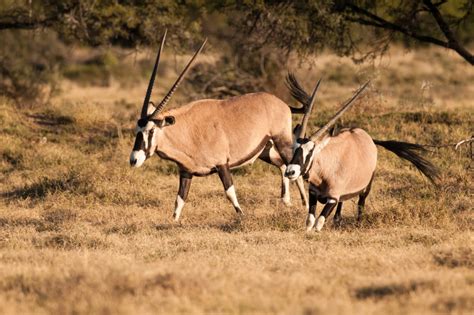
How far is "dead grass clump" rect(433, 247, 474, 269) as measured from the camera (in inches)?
292

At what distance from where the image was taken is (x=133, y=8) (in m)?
17.2

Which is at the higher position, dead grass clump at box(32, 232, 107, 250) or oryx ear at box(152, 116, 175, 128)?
oryx ear at box(152, 116, 175, 128)

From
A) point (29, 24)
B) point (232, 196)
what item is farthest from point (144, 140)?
point (29, 24)

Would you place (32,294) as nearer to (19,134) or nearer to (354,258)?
(354,258)

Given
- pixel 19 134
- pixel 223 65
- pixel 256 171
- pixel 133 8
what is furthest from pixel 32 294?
pixel 223 65

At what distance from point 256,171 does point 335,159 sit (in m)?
3.64

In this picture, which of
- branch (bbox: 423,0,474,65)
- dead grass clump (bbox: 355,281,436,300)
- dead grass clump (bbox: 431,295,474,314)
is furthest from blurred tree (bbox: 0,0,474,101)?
dead grass clump (bbox: 431,295,474,314)

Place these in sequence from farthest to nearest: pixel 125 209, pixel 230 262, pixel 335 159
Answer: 1. pixel 125 209
2. pixel 335 159
3. pixel 230 262

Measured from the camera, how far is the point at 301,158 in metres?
9.24

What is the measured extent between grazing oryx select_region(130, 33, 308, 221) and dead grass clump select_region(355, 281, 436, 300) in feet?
13.2

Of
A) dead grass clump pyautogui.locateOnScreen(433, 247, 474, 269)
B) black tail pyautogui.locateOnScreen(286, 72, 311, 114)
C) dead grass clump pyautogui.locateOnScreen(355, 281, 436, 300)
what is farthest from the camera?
black tail pyautogui.locateOnScreen(286, 72, 311, 114)

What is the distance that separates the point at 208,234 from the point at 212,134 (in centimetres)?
172

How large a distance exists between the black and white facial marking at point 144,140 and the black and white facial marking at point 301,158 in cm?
182

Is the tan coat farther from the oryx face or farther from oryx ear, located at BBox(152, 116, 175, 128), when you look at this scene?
oryx ear, located at BBox(152, 116, 175, 128)
